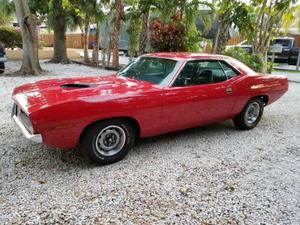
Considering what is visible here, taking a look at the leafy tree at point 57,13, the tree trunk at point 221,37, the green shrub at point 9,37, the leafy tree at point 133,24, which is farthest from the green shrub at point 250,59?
the green shrub at point 9,37

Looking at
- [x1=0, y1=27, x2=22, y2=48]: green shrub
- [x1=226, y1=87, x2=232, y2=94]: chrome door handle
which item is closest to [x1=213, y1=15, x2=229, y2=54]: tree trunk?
[x1=226, y1=87, x2=232, y2=94]: chrome door handle

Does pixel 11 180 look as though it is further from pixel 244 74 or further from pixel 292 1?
pixel 292 1

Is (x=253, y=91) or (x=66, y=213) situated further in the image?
(x=253, y=91)

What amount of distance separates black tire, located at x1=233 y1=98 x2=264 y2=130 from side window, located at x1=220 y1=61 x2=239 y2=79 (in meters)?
0.62

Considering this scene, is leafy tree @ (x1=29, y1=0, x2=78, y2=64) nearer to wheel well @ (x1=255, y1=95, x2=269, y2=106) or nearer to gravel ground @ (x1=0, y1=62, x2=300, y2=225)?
gravel ground @ (x1=0, y1=62, x2=300, y2=225)

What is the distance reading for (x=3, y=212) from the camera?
2521mm

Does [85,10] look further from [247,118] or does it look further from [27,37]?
[247,118]

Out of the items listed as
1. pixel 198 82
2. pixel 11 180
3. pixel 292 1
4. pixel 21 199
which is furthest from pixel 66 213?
pixel 292 1

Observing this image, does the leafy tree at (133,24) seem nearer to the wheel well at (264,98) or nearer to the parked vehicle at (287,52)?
the wheel well at (264,98)

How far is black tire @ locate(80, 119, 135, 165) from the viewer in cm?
324

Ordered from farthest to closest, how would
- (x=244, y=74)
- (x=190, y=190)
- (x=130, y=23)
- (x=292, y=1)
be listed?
(x=130, y=23) < (x=292, y=1) < (x=244, y=74) < (x=190, y=190)

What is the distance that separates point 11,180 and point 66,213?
0.94 m

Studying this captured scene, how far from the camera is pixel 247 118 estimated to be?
16.4 ft

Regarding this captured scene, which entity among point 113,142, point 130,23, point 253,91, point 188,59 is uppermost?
point 130,23
